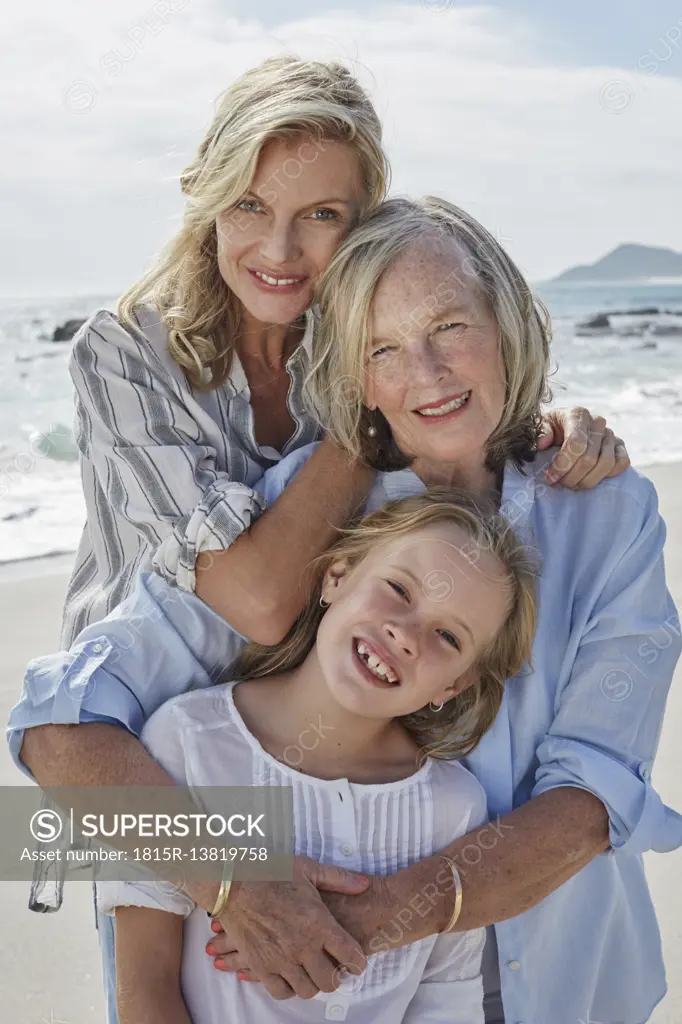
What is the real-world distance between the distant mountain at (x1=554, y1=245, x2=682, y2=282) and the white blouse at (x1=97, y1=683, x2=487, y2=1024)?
30854 mm

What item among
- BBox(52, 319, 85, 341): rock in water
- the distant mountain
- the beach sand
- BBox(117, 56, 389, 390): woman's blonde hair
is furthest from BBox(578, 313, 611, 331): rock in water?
BBox(117, 56, 389, 390): woman's blonde hair

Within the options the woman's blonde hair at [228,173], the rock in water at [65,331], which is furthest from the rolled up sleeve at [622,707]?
the rock in water at [65,331]

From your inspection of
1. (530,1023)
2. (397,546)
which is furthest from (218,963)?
(397,546)

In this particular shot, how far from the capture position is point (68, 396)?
13453 millimetres

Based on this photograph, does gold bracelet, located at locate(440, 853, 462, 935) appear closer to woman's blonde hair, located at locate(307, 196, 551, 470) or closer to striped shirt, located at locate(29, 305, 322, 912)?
striped shirt, located at locate(29, 305, 322, 912)

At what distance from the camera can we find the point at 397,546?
2.17m

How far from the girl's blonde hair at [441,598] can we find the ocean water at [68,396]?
0.60 meters

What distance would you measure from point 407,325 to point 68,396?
11.8m

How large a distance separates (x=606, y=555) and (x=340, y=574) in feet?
1.74

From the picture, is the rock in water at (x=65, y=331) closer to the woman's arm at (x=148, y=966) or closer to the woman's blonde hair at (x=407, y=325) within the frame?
the woman's blonde hair at (x=407, y=325)

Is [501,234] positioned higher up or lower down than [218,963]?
higher up

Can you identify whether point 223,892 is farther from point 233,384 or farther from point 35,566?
point 35,566

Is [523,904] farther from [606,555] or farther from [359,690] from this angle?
[606,555]

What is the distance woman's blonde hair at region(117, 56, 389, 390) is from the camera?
2352 mm
